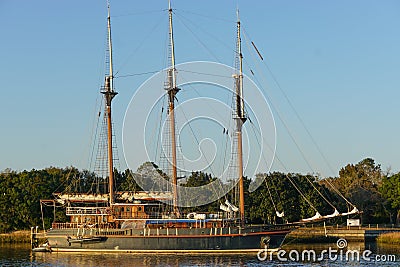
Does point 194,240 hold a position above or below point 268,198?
below

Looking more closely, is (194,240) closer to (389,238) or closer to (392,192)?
(389,238)

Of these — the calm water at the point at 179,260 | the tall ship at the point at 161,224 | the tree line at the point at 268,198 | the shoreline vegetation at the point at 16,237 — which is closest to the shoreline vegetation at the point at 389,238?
the calm water at the point at 179,260

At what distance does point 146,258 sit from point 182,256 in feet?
11.8

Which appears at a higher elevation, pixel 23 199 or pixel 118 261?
pixel 23 199

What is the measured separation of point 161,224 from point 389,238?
29.4 meters

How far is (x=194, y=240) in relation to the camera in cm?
7256

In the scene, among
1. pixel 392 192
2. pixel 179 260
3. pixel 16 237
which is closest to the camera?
pixel 179 260

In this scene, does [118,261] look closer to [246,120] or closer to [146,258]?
[146,258]

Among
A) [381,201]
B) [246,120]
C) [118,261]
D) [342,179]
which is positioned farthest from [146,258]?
[342,179]

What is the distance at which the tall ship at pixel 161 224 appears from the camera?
72375 mm

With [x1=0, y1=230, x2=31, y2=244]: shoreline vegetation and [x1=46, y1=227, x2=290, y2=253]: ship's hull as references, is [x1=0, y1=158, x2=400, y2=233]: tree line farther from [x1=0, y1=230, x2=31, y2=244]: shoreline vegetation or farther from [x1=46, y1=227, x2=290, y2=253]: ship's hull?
[x1=46, y1=227, x2=290, y2=253]: ship's hull

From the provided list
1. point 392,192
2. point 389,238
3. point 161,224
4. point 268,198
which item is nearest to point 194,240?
point 161,224

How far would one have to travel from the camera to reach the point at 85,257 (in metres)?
73.3

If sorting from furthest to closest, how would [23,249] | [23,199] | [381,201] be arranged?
[381,201]
[23,199]
[23,249]
